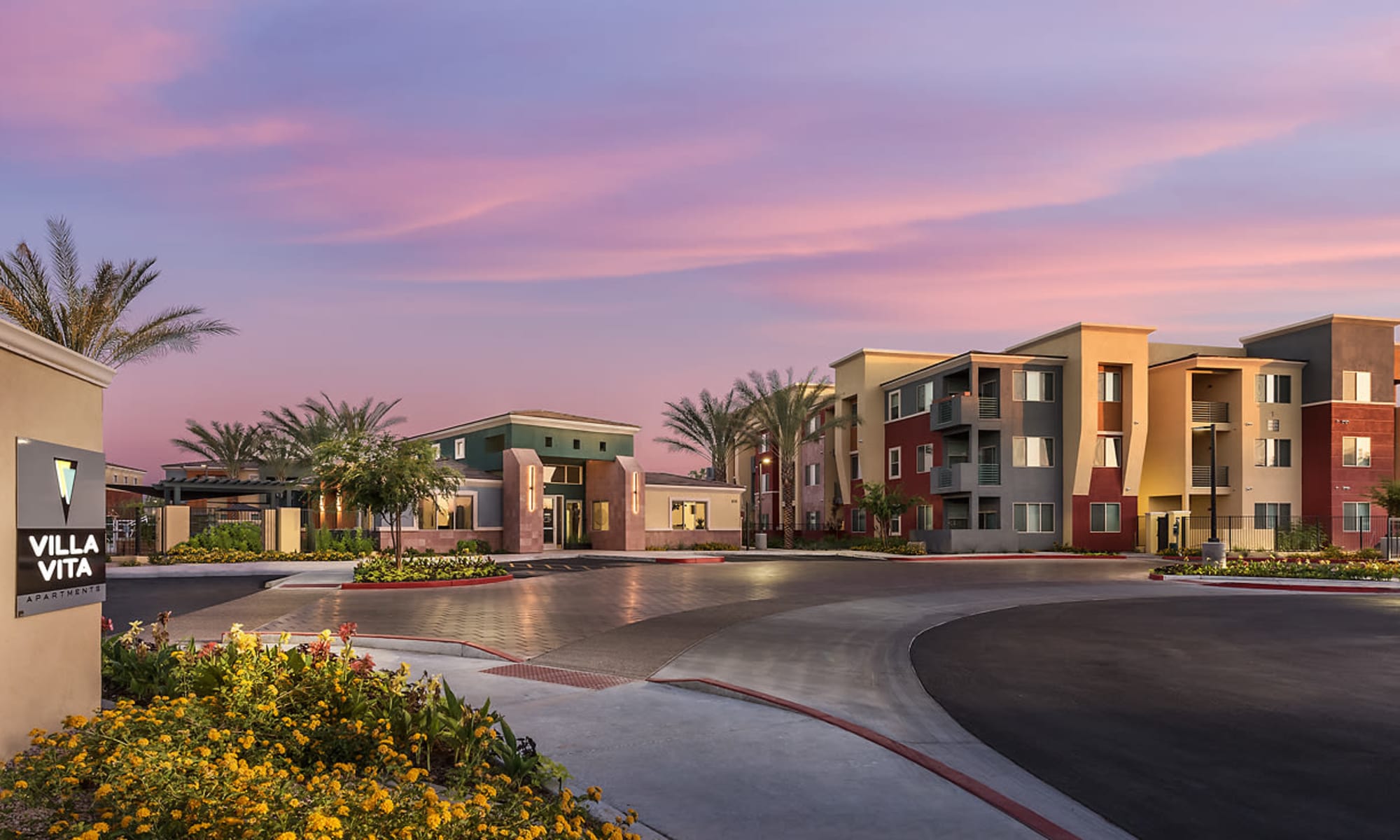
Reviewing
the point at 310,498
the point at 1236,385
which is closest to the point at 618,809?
the point at 310,498

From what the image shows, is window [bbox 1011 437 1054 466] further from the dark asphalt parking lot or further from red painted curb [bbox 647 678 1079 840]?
red painted curb [bbox 647 678 1079 840]

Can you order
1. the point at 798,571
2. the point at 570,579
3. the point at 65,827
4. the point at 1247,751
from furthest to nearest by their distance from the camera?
1. the point at 798,571
2. the point at 570,579
3. the point at 1247,751
4. the point at 65,827

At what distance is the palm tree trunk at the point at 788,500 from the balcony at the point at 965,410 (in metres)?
8.63

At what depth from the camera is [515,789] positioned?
600 centimetres

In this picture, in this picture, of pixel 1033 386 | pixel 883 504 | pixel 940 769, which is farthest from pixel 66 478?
pixel 1033 386

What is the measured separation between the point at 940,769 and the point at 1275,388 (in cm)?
5104

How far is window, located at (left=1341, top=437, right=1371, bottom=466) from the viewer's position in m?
47.3

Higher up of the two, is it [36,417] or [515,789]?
[36,417]

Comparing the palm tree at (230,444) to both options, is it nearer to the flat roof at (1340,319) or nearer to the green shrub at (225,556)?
the green shrub at (225,556)

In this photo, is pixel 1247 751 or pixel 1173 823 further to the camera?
pixel 1247 751

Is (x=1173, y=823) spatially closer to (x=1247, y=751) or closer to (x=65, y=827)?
(x=1247, y=751)

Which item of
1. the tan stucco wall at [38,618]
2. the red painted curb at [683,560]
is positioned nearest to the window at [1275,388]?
the red painted curb at [683,560]

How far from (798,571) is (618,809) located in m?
25.0

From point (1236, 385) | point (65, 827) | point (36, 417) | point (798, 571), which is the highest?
point (1236, 385)
